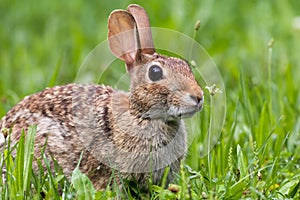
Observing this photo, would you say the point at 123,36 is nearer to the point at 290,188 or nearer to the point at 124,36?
the point at 124,36

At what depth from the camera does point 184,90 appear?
448cm

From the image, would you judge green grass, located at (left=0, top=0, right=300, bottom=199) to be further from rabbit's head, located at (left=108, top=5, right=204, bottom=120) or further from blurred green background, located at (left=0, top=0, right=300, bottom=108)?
rabbit's head, located at (left=108, top=5, right=204, bottom=120)

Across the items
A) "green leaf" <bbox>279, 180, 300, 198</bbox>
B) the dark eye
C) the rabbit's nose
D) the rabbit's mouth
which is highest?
the dark eye

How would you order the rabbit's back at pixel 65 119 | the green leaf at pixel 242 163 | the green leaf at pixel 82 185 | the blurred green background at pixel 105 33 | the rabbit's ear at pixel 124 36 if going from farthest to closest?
the blurred green background at pixel 105 33 → the rabbit's back at pixel 65 119 → the rabbit's ear at pixel 124 36 → the green leaf at pixel 242 163 → the green leaf at pixel 82 185

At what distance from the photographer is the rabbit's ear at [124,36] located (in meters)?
4.74

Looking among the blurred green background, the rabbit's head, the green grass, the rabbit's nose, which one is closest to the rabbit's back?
the green grass

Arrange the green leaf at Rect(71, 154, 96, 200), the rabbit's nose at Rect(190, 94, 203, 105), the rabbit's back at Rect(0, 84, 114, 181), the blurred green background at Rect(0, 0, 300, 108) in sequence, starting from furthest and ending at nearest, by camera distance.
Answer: the blurred green background at Rect(0, 0, 300, 108) < the rabbit's back at Rect(0, 84, 114, 181) < the rabbit's nose at Rect(190, 94, 203, 105) < the green leaf at Rect(71, 154, 96, 200)

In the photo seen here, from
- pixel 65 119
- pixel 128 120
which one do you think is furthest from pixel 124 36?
pixel 65 119

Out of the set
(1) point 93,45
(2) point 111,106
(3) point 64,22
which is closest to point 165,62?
(2) point 111,106

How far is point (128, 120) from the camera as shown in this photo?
15.8 ft

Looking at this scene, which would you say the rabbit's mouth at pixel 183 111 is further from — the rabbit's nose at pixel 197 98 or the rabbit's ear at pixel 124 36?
the rabbit's ear at pixel 124 36

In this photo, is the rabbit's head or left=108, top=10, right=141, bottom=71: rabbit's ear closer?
the rabbit's head

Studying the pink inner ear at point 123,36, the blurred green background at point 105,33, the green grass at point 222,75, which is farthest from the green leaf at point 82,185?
the blurred green background at point 105,33

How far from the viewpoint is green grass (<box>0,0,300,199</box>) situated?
174 inches
